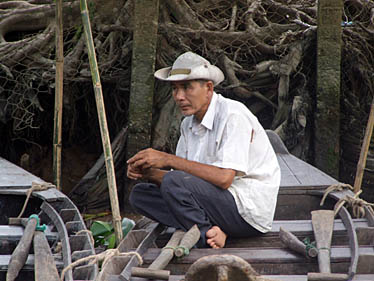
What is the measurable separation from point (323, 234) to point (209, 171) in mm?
684

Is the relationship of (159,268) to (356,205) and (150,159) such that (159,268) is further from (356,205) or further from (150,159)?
(356,205)

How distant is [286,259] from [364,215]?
40.5 inches

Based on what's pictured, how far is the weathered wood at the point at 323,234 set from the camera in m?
2.68

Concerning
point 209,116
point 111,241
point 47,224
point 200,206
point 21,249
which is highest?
point 209,116

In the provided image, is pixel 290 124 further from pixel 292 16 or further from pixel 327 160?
pixel 292 16

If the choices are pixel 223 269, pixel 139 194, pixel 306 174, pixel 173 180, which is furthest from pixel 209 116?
pixel 306 174

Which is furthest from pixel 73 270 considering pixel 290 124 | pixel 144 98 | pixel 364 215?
pixel 290 124

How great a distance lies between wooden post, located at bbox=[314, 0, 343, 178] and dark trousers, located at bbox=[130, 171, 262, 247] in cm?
271

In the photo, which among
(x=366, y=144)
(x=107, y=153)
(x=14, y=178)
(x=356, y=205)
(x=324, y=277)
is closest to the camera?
(x=324, y=277)

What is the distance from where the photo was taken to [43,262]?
2.81m

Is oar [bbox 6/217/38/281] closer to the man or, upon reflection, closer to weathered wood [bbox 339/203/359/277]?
the man

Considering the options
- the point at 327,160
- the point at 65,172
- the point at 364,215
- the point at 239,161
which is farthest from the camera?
the point at 65,172

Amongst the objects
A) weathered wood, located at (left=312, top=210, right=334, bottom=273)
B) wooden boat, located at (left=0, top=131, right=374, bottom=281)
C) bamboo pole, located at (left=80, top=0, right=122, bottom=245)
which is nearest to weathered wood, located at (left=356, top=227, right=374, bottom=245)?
wooden boat, located at (left=0, top=131, right=374, bottom=281)

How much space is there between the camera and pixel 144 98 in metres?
5.94
